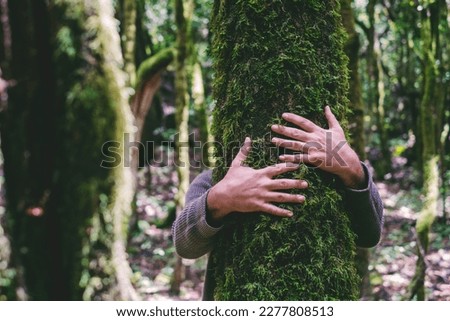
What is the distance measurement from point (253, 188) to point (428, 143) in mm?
6034

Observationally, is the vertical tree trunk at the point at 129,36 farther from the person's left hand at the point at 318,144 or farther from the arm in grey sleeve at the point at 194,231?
the person's left hand at the point at 318,144

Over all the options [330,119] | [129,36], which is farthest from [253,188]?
[129,36]

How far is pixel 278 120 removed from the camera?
178cm

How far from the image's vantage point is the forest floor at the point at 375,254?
738cm

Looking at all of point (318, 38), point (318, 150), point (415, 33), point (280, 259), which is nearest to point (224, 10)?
point (318, 38)

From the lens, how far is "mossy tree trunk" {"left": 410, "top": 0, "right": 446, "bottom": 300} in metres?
5.56

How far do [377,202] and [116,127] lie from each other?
158cm

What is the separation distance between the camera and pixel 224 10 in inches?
76.4

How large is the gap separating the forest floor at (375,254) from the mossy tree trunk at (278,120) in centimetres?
364

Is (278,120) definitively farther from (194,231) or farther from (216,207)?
(194,231)

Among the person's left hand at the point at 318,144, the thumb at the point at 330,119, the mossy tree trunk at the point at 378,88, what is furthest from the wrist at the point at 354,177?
the mossy tree trunk at the point at 378,88
